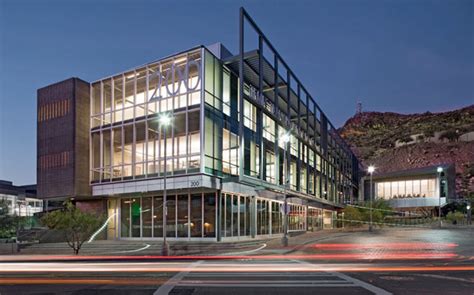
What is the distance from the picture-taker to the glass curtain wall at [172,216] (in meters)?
31.2

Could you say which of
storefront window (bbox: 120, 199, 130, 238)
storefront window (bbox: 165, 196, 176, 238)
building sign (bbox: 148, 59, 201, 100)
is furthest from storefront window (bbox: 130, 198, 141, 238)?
building sign (bbox: 148, 59, 201, 100)

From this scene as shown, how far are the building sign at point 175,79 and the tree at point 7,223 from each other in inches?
694

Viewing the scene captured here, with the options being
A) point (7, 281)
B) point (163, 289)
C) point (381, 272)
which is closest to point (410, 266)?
point (381, 272)

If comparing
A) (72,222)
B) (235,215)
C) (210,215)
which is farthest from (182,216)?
(72,222)

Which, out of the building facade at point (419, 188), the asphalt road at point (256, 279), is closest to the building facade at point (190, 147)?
the asphalt road at point (256, 279)

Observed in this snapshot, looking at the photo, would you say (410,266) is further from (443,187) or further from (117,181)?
(443,187)

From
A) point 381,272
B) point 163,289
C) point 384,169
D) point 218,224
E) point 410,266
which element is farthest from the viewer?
point 384,169

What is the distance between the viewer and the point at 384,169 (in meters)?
172

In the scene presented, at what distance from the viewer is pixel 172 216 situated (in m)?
32.9

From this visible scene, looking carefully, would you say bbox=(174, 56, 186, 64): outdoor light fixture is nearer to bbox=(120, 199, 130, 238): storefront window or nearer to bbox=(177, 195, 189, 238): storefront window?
bbox=(177, 195, 189, 238): storefront window

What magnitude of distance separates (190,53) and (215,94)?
3.57m

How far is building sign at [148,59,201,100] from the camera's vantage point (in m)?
31.2

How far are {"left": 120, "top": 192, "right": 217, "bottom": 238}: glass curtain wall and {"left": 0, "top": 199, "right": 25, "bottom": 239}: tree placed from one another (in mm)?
10584

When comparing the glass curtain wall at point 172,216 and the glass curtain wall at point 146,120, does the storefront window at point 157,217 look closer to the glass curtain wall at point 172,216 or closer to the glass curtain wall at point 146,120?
the glass curtain wall at point 172,216
